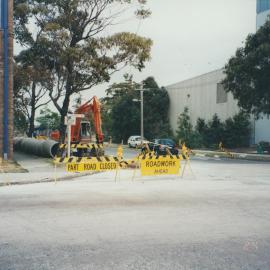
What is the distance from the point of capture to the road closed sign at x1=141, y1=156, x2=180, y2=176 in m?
19.1

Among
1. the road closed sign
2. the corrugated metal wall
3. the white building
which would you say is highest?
the corrugated metal wall

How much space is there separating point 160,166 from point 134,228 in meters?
10.5

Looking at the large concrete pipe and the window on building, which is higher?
the window on building

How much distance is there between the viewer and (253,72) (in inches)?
1592

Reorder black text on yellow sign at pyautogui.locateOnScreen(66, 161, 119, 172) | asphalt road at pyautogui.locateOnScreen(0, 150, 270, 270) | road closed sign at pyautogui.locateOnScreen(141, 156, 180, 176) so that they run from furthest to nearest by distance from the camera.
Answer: road closed sign at pyautogui.locateOnScreen(141, 156, 180, 176)
black text on yellow sign at pyautogui.locateOnScreen(66, 161, 119, 172)
asphalt road at pyautogui.locateOnScreen(0, 150, 270, 270)

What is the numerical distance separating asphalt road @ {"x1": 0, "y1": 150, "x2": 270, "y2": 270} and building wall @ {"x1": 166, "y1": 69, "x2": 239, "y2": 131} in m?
44.4

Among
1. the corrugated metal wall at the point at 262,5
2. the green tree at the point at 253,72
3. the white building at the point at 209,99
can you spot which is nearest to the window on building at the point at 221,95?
the white building at the point at 209,99

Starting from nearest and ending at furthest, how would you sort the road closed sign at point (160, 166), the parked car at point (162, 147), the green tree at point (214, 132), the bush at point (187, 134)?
1. the road closed sign at point (160, 166)
2. the parked car at point (162, 147)
3. the green tree at point (214, 132)
4. the bush at point (187, 134)

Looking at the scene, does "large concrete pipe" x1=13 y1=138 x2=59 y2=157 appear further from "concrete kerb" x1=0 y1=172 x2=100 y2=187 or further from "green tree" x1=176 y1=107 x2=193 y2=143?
"green tree" x1=176 y1=107 x2=193 y2=143

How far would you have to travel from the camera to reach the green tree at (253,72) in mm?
39844

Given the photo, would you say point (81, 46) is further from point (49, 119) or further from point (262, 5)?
point (49, 119)

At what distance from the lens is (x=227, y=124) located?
55812 mm

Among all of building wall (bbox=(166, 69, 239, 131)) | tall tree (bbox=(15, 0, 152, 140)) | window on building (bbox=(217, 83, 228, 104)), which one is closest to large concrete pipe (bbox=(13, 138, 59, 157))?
tall tree (bbox=(15, 0, 152, 140))

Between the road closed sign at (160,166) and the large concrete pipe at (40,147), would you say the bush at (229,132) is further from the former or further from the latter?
the road closed sign at (160,166)
